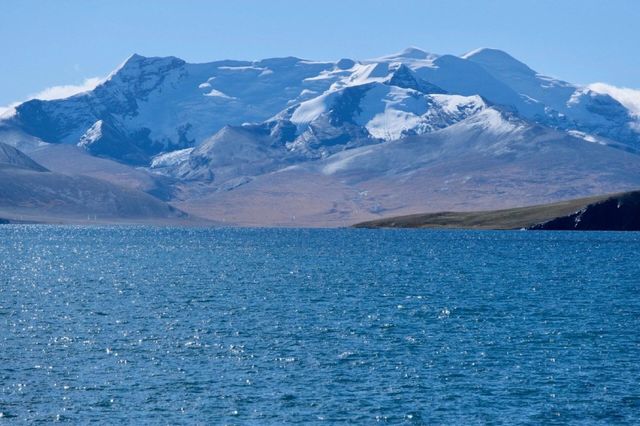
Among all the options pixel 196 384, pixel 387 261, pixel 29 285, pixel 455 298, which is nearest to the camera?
pixel 196 384

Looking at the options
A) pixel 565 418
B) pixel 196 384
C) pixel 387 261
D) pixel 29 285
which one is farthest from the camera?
pixel 387 261

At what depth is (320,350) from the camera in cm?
7512

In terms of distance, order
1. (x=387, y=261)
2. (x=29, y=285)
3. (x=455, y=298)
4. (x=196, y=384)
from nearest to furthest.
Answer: (x=196, y=384), (x=455, y=298), (x=29, y=285), (x=387, y=261)

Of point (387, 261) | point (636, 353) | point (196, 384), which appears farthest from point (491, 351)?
point (387, 261)

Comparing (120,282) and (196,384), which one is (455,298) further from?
(196,384)

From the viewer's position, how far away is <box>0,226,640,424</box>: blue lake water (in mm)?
59188

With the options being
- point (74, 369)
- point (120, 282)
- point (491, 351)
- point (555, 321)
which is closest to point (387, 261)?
point (120, 282)

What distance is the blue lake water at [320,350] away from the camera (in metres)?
59.2

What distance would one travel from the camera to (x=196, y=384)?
6412cm

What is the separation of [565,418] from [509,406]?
328 cm

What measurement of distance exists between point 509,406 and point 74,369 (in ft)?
82.2

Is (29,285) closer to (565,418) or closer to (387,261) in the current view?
(387,261)

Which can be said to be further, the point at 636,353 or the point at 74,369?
the point at 636,353

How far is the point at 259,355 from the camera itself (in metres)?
73.2
